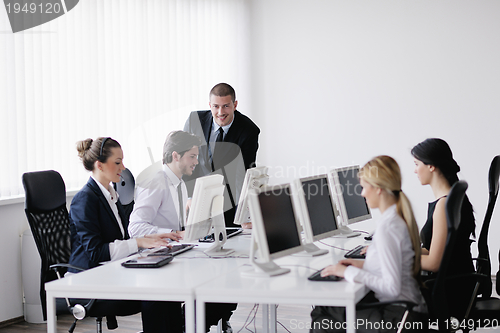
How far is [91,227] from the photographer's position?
9.52 feet

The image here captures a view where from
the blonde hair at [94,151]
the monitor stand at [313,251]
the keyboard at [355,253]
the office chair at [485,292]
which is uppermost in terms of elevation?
the blonde hair at [94,151]

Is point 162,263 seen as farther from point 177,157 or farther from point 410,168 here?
point 410,168

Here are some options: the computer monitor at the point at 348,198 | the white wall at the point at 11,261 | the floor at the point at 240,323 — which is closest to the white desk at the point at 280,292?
the computer monitor at the point at 348,198

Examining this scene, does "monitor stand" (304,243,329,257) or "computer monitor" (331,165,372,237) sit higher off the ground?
"computer monitor" (331,165,372,237)

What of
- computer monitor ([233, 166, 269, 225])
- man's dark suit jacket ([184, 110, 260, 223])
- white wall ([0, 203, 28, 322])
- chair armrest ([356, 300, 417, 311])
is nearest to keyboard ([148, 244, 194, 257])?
computer monitor ([233, 166, 269, 225])

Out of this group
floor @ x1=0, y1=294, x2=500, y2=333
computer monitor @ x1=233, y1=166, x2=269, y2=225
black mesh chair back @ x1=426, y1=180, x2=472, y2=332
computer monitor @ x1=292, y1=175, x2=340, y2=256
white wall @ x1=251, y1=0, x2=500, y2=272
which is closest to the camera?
black mesh chair back @ x1=426, y1=180, x2=472, y2=332

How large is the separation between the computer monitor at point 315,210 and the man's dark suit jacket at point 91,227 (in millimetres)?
1082

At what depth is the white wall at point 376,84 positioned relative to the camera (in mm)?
5250

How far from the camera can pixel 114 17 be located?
4.82 metres

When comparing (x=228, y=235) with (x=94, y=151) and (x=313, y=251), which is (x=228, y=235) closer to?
(x=313, y=251)

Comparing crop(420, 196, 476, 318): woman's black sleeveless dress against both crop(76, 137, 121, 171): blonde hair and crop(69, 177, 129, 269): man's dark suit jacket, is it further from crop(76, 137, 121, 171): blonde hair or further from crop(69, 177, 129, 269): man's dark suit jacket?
crop(76, 137, 121, 171): blonde hair

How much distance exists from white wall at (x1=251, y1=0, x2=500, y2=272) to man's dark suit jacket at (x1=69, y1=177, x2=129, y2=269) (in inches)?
129

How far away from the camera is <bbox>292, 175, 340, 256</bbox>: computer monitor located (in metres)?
2.78

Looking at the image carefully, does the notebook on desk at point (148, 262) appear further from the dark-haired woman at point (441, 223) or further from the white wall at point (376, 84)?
the white wall at point (376, 84)
